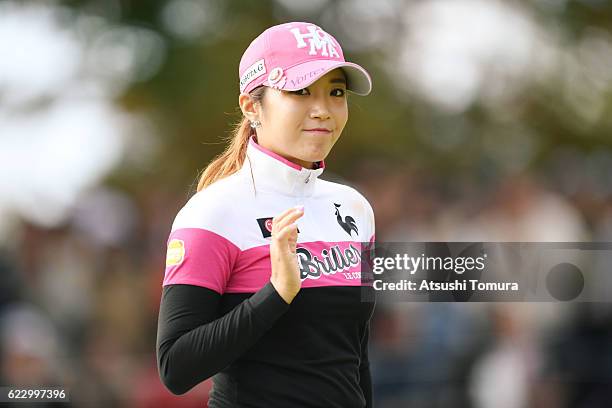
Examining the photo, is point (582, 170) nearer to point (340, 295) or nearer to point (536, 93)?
point (536, 93)

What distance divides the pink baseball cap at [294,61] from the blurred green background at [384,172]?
320cm

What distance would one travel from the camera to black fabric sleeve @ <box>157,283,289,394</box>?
184 cm

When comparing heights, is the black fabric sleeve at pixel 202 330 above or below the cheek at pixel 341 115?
below

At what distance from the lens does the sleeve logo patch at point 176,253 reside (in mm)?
1927

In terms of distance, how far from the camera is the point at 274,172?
2082 mm

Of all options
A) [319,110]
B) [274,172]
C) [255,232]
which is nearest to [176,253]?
[255,232]

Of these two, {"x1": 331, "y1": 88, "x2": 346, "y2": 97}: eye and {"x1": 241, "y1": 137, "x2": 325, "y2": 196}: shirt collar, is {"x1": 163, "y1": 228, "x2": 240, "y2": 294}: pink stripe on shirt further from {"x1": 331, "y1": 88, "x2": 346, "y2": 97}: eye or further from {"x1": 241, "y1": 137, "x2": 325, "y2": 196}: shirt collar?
{"x1": 331, "y1": 88, "x2": 346, "y2": 97}: eye

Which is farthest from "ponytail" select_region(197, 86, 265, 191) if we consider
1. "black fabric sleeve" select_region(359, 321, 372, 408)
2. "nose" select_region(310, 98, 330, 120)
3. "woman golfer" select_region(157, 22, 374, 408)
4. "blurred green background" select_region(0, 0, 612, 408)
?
"blurred green background" select_region(0, 0, 612, 408)

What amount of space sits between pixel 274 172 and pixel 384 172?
15.7ft

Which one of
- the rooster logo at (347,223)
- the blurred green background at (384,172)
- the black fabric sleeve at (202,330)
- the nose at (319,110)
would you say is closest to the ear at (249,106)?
the nose at (319,110)

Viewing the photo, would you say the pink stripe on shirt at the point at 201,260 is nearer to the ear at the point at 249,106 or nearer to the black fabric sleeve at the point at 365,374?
the ear at the point at 249,106

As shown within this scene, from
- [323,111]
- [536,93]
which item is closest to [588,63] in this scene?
[536,93]

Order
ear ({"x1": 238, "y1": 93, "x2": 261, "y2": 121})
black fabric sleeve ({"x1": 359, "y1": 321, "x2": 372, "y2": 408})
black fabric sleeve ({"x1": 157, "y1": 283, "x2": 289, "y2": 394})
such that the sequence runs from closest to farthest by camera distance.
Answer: black fabric sleeve ({"x1": 157, "y1": 283, "x2": 289, "y2": 394}) < ear ({"x1": 238, "y1": 93, "x2": 261, "y2": 121}) < black fabric sleeve ({"x1": 359, "y1": 321, "x2": 372, "y2": 408})

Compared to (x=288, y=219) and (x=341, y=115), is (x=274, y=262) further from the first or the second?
(x=341, y=115)
